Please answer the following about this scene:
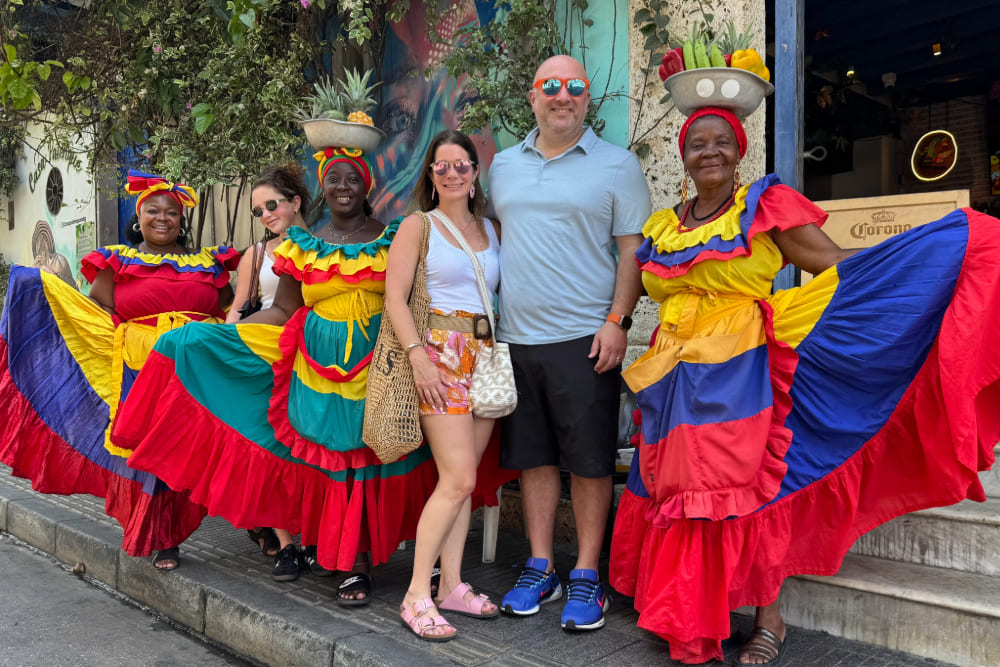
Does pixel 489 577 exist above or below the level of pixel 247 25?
below

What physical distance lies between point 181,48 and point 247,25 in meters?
1.45

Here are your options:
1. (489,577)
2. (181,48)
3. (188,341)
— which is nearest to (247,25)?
(181,48)

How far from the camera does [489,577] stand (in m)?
3.90

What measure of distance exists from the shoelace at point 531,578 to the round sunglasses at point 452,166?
1754 millimetres

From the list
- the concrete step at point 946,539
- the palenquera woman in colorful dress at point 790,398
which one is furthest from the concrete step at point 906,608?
the palenquera woman in colorful dress at point 790,398

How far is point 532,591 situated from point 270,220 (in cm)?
260

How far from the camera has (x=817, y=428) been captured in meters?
2.86

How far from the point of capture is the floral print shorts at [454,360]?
10.5 feet

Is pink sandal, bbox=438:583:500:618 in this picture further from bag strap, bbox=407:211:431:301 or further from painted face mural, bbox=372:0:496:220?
painted face mural, bbox=372:0:496:220

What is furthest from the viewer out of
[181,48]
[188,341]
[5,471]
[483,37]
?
[5,471]

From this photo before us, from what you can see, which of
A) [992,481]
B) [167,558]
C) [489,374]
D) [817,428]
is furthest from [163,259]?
[992,481]

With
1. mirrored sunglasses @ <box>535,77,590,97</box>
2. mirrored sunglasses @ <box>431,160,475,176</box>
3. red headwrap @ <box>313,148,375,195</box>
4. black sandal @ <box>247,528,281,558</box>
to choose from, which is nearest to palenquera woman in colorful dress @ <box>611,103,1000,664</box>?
mirrored sunglasses @ <box>535,77,590,97</box>

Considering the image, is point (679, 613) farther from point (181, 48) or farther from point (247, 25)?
point (181, 48)

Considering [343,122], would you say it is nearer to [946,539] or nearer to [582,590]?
[582,590]
